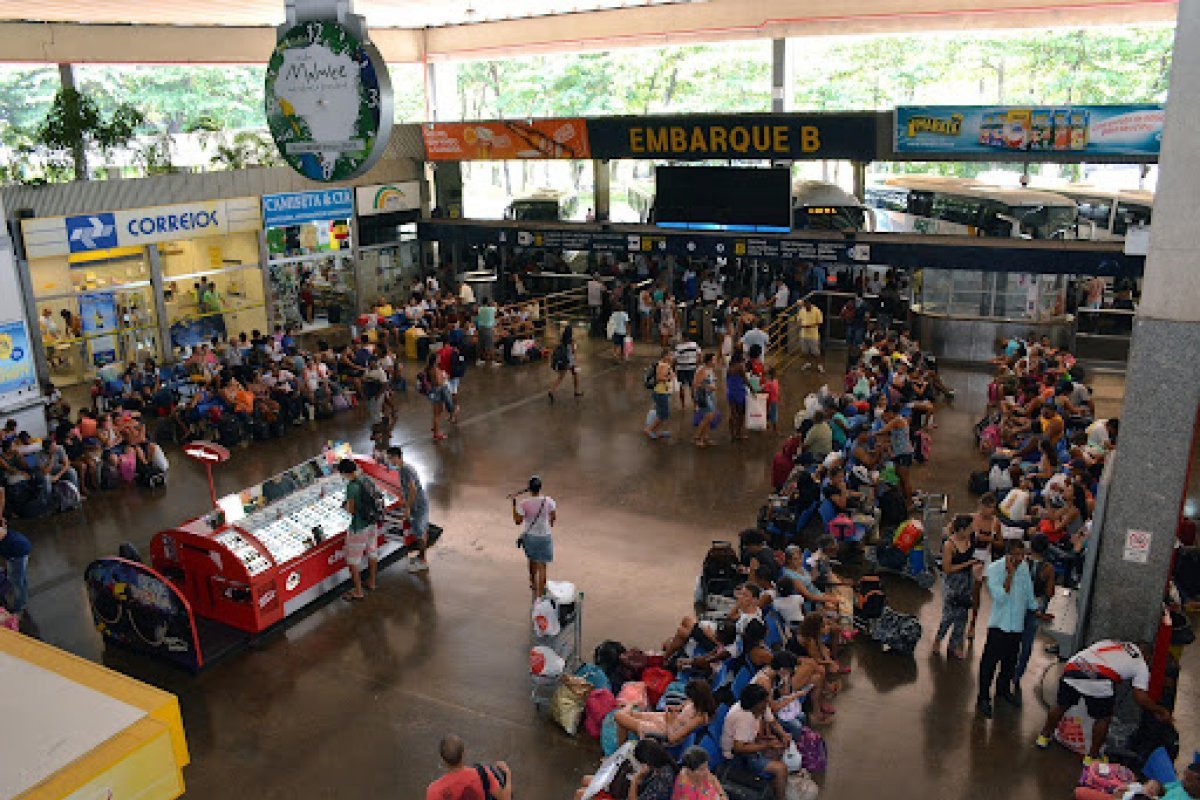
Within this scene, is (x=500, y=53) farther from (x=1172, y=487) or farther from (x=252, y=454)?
(x=1172, y=487)

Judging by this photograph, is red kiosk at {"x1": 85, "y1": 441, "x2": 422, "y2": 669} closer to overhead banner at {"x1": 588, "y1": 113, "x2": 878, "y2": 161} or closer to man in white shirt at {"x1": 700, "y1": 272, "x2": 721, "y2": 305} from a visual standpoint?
overhead banner at {"x1": 588, "y1": 113, "x2": 878, "y2": 161}

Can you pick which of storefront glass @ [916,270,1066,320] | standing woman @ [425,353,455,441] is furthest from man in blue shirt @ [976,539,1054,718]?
storefront glass @ [916,270,1066,320]

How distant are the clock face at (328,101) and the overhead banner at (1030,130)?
13148 mm

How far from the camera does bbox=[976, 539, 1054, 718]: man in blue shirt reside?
7.46 metres

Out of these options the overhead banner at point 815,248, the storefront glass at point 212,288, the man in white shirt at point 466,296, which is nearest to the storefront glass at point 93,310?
the storefront glass at point 212,288

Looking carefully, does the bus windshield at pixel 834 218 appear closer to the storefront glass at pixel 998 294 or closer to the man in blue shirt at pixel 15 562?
the storefront glass at pixel 998 294

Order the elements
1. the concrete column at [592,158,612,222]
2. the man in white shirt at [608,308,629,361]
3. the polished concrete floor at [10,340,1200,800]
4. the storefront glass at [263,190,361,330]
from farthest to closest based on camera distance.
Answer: the concrete column at [592,158,612,222] → the storefront glass at [263,190,361,330] → the man in white shirt at [608,308,629,361] → the polished concrete floor at [10,340,1200,800]

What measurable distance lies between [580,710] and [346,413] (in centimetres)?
1007

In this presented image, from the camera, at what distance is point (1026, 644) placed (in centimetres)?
791

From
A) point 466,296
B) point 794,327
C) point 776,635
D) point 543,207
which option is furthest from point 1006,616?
point 543,207

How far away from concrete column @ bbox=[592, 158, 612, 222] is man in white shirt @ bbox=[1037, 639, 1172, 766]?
56.3ft

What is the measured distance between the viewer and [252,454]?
1471 cm

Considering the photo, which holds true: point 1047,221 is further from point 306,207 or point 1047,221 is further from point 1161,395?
point 306,207

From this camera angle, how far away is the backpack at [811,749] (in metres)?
7.10
